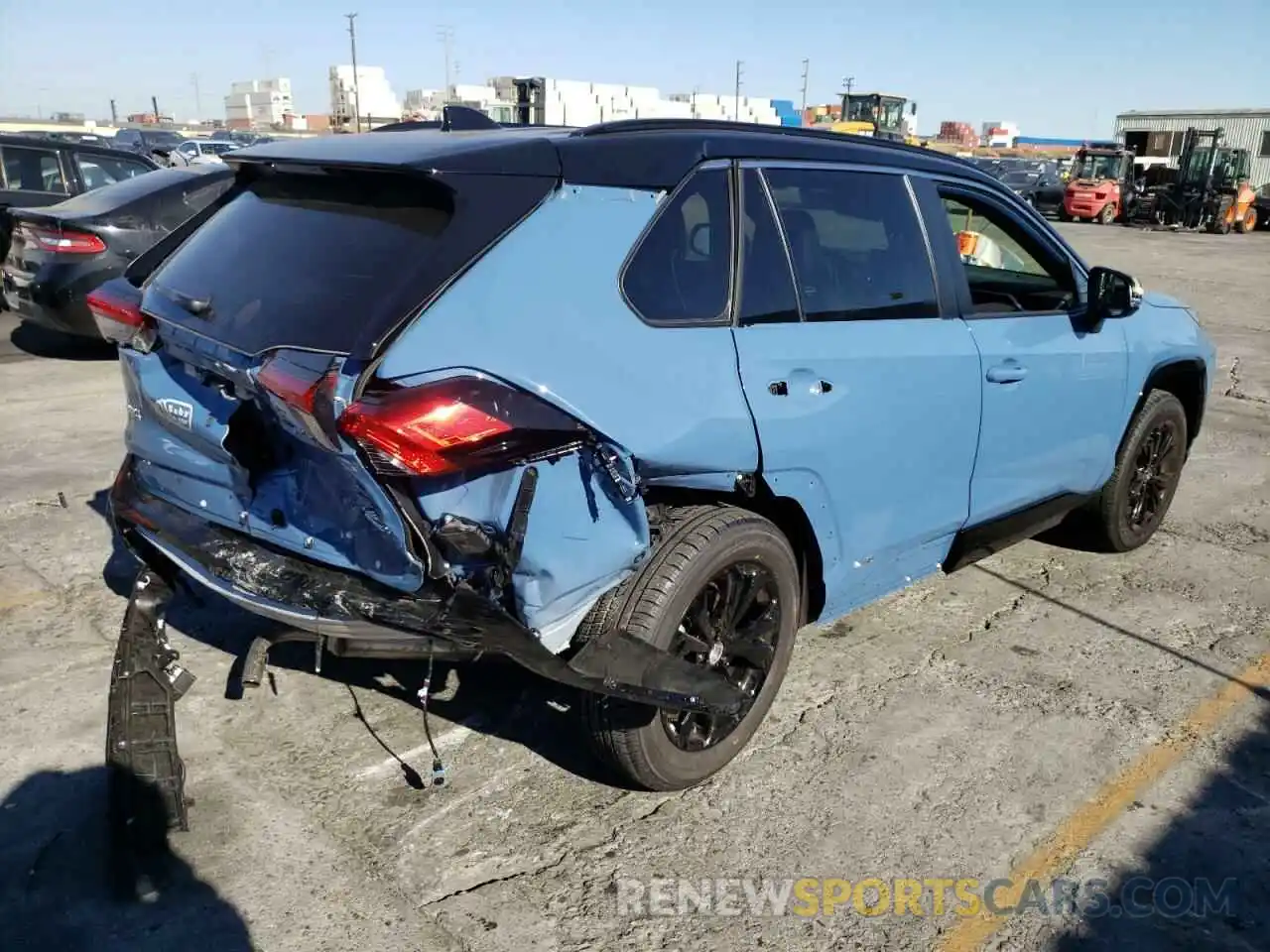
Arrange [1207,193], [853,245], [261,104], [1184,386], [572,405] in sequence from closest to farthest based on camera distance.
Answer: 1. [572,405]
2. [853,245]
3. [1184,386]
4. [1207,193]
5. [261,104]

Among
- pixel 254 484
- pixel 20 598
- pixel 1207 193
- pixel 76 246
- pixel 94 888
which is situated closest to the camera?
pixel 94 888

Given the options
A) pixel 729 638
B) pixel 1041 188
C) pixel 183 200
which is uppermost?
pixel 183 200

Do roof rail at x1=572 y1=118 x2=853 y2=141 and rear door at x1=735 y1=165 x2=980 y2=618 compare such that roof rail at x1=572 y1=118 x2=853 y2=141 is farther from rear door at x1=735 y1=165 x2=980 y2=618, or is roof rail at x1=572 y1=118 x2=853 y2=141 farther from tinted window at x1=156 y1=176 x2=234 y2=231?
tinted window at x1=156 y1=176 x2=234 y2=231

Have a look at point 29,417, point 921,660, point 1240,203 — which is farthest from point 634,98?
point 921,660

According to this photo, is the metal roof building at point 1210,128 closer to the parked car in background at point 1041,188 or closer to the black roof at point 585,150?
the parked car in background at point 1041,188

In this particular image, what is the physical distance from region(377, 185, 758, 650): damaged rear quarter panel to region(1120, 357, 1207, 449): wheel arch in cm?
279

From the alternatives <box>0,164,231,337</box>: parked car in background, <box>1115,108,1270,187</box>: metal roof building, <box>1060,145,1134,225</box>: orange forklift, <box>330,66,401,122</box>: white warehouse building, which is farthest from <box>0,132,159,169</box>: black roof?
<box>330,66,401,122</box>: white warehouse building

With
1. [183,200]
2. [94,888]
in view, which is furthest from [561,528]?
[183,200]

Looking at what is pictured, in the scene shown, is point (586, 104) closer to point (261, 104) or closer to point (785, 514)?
point (785, 514)

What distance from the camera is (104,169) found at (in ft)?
34.8

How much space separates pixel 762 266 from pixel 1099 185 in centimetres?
3381

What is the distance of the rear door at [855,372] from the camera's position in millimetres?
2967

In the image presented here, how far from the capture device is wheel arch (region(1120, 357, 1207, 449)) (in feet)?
15.4

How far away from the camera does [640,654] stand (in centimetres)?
262
